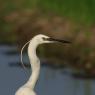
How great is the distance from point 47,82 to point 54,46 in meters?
2.14

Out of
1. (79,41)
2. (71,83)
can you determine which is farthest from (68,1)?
(71,83)

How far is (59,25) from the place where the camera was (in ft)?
74.6

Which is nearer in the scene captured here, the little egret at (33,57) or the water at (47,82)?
the little egret at (33,57)

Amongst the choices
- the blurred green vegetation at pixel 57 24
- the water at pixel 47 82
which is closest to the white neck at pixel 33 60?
the water at pixel 47 82

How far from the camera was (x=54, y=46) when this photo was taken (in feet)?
72.7

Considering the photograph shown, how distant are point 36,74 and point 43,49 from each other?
7.63 m

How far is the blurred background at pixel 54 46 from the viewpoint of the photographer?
65.8 ft

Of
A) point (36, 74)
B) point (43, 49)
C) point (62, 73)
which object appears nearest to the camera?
point (36, 74)

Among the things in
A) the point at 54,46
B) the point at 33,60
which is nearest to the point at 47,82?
the point at 54,46

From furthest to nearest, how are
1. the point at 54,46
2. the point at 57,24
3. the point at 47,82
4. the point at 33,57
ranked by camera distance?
the point at 57,24, the point at 54,46, the point at 47,82, the point at 33,57

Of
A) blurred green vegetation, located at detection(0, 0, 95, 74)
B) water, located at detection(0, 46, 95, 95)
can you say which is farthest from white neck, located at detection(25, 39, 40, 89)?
blurred green vegetation, located at detection(0, 0, 95, 74)

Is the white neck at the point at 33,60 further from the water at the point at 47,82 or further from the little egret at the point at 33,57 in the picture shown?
the water at the point at 47,82

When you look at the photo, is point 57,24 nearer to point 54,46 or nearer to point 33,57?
point 54,46

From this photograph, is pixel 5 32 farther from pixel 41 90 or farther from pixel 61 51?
pixel 41 90
